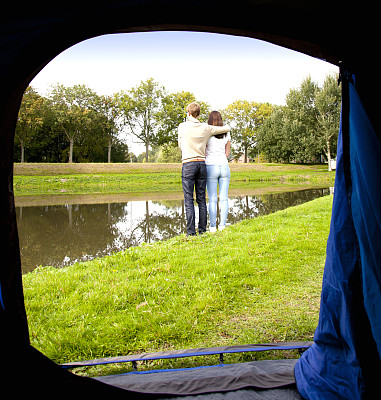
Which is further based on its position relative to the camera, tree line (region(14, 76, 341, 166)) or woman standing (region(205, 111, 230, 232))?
tree line (region(14, 76, 341, 166))

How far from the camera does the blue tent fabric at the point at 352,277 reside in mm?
1383

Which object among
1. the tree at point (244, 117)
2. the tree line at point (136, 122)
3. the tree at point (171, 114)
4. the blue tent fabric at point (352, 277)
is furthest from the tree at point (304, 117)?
the blue tent fabric at point (352, 277)

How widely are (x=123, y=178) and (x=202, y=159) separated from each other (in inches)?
698

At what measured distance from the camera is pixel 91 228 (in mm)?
7094

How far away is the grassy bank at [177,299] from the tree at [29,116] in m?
26.2

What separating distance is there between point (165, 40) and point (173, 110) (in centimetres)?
2842

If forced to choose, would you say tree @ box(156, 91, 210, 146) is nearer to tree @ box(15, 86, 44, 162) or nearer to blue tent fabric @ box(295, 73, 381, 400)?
tree @ box(15, 86, 44, 162)

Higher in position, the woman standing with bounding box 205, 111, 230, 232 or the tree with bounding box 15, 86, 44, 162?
the tree with bounding box 15, 86, 44, 162

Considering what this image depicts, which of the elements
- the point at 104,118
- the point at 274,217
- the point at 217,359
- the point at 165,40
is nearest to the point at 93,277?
the point at 217,359

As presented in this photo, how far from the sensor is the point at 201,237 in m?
5.16

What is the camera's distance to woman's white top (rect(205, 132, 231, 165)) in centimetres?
548

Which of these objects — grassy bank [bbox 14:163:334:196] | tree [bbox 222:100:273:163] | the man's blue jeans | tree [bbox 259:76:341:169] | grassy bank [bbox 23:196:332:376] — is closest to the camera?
grassy bank [bbox 23:196:332:376]

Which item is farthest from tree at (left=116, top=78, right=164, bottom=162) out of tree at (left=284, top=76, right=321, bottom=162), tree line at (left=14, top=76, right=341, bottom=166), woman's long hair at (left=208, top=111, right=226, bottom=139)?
woman's long hair at (left=208, top=111, right=226, bottom=139)

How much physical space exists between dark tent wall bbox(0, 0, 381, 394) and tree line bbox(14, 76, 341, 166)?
1067 inches
